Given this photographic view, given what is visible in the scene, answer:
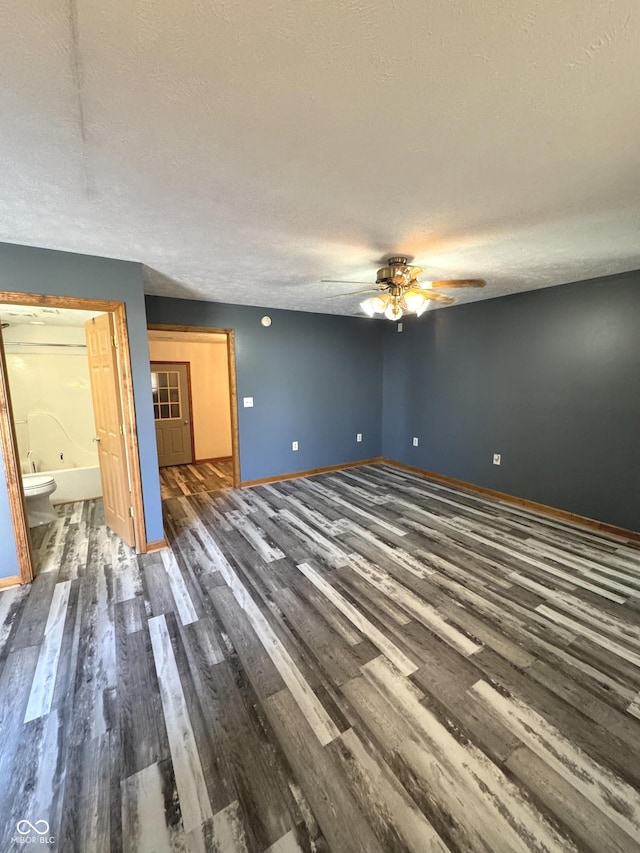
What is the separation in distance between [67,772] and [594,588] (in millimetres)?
3181

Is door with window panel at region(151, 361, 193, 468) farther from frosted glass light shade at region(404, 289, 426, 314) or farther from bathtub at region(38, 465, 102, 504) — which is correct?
frosted glass light shade at region(404, 289, 426, 314)

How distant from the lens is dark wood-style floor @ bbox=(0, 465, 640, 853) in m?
1.16

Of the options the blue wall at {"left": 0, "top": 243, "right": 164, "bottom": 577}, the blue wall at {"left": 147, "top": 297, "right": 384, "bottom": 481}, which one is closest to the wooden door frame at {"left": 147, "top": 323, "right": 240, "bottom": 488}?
the blue wall at {"left": 147, "top": 297, "right": 384, "bottom": 481}

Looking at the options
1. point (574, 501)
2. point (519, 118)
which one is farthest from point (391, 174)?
point (574, 501)

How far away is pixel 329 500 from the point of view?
13.7 feet

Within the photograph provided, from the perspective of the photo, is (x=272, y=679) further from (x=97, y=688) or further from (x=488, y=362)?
(x=488, y=362)

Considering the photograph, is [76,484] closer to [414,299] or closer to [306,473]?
[306,473]

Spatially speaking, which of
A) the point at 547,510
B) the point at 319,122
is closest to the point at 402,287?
the point at 319,122

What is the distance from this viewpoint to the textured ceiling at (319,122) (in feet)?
2.82

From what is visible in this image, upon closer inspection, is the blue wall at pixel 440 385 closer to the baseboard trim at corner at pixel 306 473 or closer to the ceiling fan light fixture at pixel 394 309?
the baseboard trim at corner at pixel 306 473

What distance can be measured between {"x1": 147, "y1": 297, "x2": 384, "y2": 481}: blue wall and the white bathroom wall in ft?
5.47

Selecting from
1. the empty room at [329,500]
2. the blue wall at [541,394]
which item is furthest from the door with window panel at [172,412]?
the blue wall at [541,394]

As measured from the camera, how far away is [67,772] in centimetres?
131

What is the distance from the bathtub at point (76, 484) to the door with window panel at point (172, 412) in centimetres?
152
